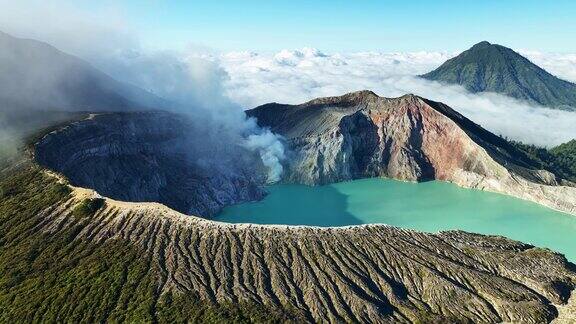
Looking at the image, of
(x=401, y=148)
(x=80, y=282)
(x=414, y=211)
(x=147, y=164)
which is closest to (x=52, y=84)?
(x=147, y=164)

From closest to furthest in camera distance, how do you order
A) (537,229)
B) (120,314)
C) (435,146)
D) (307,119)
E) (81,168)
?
(120,314)
(81,168)
(537,229)
(435,146)
(307,119)

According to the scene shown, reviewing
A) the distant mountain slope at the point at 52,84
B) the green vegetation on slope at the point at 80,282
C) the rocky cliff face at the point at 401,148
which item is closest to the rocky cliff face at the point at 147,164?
the distant mountain slope at the point at 52,84

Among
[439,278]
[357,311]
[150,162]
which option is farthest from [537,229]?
[150,162]

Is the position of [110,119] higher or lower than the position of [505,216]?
higher

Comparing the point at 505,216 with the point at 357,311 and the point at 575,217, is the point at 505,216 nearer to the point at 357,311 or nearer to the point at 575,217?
the point at 575,217

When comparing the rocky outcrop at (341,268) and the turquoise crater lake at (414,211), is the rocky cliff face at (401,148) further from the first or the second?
the rocky outcrop at (341,268)

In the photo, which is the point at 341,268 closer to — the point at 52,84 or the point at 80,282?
the point at 80,282

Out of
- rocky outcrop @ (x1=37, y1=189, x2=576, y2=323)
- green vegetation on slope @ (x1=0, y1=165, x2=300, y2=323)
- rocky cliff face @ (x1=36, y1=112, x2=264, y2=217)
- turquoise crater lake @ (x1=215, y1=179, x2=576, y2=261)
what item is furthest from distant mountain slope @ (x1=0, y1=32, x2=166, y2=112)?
rocky outcrop @ (x1=37, y1=189, x2=576, y2=323)
